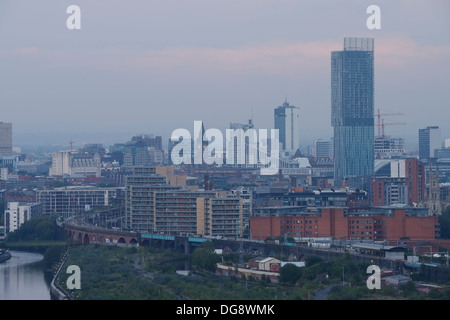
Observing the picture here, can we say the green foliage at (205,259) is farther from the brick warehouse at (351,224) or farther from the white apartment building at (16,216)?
the white apartment building at (16,216)

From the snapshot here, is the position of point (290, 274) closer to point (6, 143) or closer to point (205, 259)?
point (205, 259)

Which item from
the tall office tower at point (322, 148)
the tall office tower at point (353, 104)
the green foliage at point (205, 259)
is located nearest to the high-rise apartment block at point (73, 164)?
the tall office tower at point (353, 104)

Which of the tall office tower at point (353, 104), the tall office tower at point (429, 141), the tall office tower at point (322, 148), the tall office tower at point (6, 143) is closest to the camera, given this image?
the tall office tower at point (353, 104)

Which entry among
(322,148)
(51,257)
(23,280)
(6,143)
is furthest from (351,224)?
(322,148)
